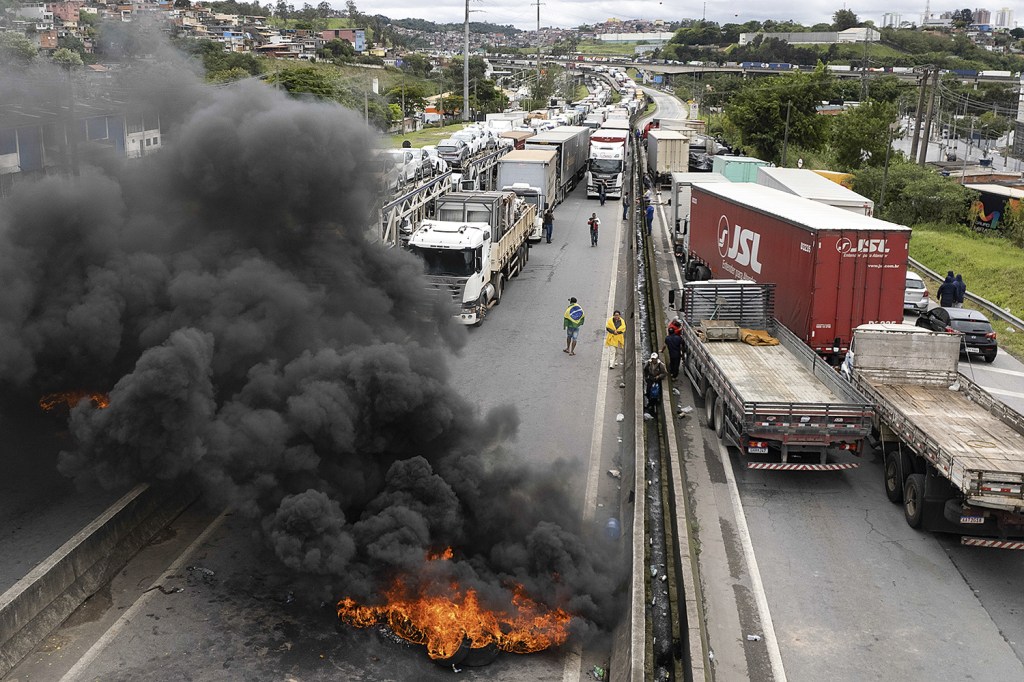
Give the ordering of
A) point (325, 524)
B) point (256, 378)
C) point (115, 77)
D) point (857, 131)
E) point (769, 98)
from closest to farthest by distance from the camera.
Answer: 1. point (325, 524)
2. point (256, 378)
3. point (115, 77)
4. point (857, 131)
5. point (769, 98)

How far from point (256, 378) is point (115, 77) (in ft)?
25.1

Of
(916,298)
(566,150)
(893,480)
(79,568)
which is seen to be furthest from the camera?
(566,150)

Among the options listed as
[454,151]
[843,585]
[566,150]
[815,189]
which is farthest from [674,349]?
[566,150]

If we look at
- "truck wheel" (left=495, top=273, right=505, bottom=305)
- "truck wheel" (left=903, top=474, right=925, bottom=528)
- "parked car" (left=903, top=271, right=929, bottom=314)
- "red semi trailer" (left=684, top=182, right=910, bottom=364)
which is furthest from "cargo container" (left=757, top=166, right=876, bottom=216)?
"truck wheel" (left=903, top=474, right=925, bottom=528)

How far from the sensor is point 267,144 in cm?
1391

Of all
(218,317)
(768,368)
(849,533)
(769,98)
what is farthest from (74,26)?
(769,98)

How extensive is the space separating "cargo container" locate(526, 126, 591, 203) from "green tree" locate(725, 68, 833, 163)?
1283cm

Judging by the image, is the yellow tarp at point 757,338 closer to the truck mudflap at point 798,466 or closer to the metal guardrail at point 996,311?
the truck mudflap at point 798,466

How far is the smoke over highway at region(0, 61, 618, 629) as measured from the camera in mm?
9609

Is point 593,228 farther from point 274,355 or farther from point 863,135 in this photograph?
point 863,135

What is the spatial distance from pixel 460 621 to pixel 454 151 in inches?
1192

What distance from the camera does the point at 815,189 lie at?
27344 millimetres

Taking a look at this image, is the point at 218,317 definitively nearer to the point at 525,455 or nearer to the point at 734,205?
the point at 525,455

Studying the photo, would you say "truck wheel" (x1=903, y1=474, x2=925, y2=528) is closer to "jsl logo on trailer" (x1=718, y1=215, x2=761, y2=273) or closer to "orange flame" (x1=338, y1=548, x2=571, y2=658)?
"orange flame" (x1=338, y1=548, x2=571, y2=658)
